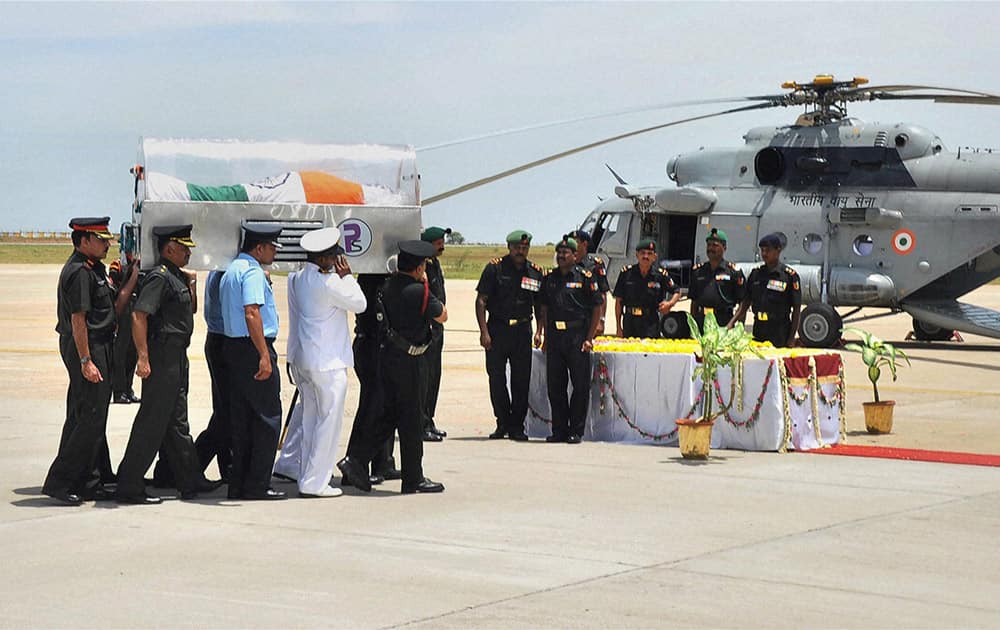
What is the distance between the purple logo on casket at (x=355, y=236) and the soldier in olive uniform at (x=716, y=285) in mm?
4613

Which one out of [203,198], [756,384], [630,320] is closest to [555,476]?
[756,384]

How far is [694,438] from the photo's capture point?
11461 mm

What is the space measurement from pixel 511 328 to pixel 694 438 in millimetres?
2182

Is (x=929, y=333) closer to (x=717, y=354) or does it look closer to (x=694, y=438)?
(x=717, y=354)

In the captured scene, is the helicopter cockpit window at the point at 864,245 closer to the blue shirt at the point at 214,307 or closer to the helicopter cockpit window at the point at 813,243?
the helicopter cockpit window at the point at 813,243

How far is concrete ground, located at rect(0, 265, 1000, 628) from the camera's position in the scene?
650 cm

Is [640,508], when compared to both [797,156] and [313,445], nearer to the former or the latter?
[313,445]

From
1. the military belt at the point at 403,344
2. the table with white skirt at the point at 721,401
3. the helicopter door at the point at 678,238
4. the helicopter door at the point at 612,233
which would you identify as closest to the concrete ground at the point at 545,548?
the table with white skirt at the point at 721,401

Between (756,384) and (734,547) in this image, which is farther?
(756,384)

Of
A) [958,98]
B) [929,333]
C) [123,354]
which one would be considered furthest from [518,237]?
[929,333]

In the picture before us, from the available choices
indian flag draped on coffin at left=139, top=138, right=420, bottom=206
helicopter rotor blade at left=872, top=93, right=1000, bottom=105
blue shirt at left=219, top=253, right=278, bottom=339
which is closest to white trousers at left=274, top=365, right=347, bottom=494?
blue shirt at left=219, top=253, right=278, bottom=339

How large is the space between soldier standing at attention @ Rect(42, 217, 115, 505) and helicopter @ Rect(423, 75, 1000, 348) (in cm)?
1357

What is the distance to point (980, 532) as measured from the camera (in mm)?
8414

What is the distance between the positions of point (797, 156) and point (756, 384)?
12.4 m
